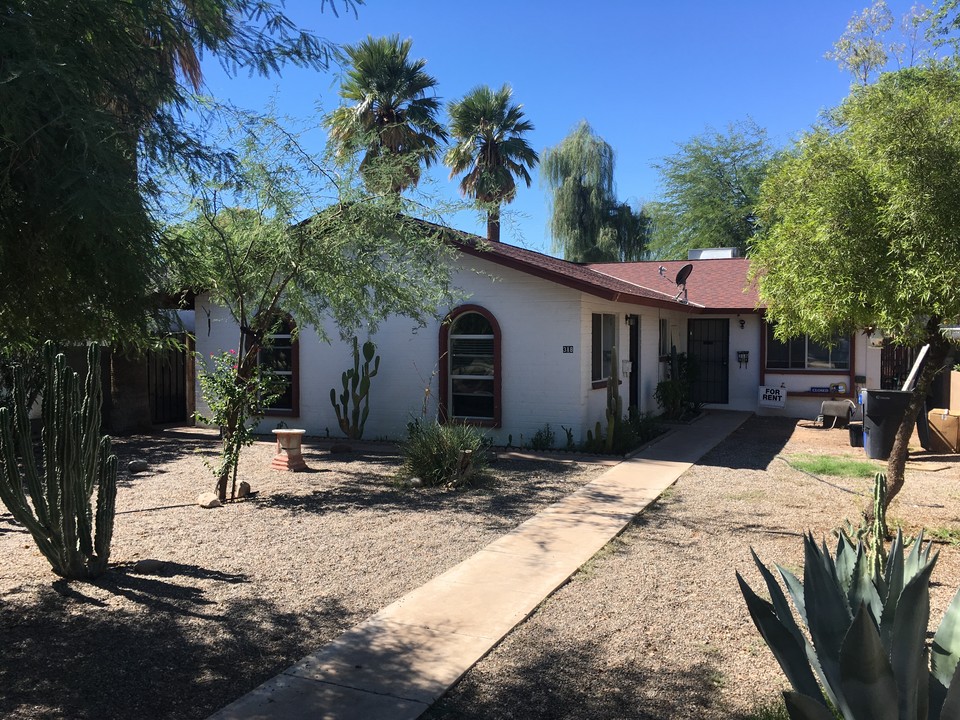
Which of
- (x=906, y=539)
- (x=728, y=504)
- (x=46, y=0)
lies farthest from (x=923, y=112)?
(x=46, y=0)

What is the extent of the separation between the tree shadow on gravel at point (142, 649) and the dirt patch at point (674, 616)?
4.12ft

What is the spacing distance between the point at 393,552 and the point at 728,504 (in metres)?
4.13

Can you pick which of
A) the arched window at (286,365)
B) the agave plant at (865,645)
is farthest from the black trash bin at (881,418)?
the arched window at (286,365)

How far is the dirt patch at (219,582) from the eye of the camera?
4465mm

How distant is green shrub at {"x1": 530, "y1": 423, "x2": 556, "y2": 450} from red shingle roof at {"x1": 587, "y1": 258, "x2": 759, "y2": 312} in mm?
7308

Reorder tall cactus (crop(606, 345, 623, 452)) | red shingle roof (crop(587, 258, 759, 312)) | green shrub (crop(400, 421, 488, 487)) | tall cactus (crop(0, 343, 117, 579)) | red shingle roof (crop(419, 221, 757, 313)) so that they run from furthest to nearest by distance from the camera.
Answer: red shingle roof (crop(587, 258, 759, 312)) → tall cactus (crop(606, 345, 623, 452)) → red shingle roof (crop(419, 221, 757, 313)) → green shrub (crop(400, 421, 488, 487)) → tall cactus (crop(0, 343, 117, 579))

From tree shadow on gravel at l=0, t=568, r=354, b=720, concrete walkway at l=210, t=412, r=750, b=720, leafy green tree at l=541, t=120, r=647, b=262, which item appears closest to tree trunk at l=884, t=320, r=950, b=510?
concrete walkway at l=210, t=412, r=750, b=720

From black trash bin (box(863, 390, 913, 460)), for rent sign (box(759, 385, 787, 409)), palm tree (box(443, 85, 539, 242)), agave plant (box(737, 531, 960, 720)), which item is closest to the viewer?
agave plant (box(737, 531, 960, 720))

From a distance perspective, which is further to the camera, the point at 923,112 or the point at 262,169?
the point at 262,169

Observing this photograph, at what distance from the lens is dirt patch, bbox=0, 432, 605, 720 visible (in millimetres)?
4465

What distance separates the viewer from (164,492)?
10.0 metres

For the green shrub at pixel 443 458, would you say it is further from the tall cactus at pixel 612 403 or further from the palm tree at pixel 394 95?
the palm tree at pixel 394 95

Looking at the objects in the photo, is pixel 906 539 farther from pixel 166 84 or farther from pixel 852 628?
pixel 166 84

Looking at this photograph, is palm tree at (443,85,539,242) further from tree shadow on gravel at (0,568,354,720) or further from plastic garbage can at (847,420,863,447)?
tree shadow on gravel at (0,568,354,720)
